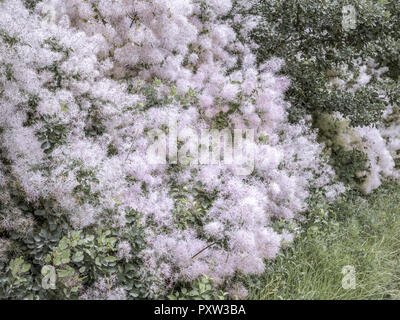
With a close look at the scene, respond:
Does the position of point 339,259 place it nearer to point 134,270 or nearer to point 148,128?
point 134,270

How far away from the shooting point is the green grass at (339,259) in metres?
2.79

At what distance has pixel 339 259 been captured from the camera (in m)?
3.07

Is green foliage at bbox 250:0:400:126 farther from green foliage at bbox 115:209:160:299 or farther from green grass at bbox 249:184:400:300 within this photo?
green foliage at bbox 115:209:160:299

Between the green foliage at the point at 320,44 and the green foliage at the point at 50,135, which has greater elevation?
the green foliage at the point at 320,44

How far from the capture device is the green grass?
2785mm

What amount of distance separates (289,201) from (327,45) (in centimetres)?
196

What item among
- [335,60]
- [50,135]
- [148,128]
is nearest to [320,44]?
[335,60]

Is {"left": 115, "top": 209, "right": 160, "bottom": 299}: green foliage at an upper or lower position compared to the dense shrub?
lower

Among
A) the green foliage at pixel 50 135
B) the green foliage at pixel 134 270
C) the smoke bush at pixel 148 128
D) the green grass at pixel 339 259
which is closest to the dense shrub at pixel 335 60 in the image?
the smoke bush at pixel 148 128

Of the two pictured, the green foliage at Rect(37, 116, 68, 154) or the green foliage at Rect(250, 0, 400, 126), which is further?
the green foliage at Rect(250, 0, 400, 126)

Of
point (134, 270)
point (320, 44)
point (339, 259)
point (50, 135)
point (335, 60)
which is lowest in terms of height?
point (339, 259)

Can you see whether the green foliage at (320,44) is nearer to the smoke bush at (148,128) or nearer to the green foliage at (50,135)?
the smoke bush at (148,128)

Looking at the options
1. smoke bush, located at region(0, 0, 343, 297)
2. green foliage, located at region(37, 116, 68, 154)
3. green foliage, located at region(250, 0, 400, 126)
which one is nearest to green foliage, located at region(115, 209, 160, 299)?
smoke bush, located at region(0, 0, 343, 297)

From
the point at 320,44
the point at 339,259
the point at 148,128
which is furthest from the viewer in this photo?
the point at 320,44
